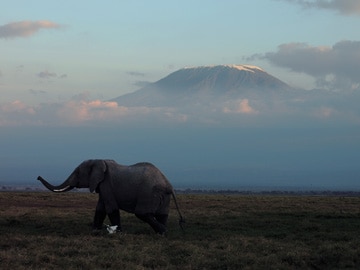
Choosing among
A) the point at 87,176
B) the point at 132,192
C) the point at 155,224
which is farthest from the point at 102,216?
the point at 155,224

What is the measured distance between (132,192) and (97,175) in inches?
50.2

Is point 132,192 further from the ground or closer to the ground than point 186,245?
further from the ground

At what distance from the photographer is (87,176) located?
18953 mm

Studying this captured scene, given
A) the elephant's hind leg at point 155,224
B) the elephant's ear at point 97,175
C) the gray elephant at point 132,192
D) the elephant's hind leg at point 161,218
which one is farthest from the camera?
the elephant's ear at point 97,175

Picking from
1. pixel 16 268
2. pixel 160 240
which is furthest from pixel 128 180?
pixel 16 268

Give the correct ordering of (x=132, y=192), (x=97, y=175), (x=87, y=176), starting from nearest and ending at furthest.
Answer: (x=132, y=192)
(x=97, y=175)
(x=87, y=176)

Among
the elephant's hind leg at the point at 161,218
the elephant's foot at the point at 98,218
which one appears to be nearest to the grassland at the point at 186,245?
the elephant's foot at the point at 98,218

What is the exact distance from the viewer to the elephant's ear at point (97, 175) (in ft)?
60.0

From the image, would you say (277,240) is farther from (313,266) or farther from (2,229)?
(2,229)

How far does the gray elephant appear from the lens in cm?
1781

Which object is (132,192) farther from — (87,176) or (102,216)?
(87,176)

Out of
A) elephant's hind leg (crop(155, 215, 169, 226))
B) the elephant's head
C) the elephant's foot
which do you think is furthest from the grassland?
the elephant's head

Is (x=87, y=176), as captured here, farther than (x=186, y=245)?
Yes

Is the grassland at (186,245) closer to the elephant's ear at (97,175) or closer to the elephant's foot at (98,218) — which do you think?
the elephant's foot at (98,218)
